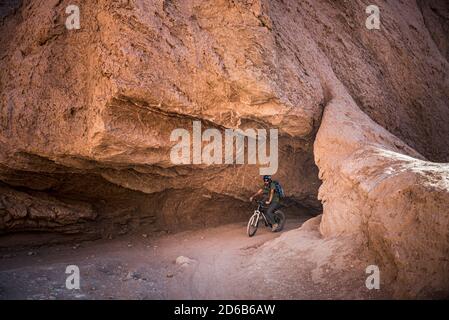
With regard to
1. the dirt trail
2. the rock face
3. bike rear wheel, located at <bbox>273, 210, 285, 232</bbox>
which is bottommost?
the dirt trail

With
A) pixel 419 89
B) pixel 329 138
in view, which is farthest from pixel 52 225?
pixel 419 89

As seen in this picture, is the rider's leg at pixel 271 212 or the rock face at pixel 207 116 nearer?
the rock face at pixel 207 116

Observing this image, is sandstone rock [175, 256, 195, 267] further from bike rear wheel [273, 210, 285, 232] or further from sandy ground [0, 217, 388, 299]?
bike rear wheel [273, 210, 285, 232]

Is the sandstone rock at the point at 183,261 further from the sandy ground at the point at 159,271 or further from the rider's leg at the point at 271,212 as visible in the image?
the rider's leg at the point at 271,212

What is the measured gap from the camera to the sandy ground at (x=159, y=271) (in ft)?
16.1

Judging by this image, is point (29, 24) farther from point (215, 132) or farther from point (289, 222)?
point (289, 222)

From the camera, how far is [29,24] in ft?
23.7

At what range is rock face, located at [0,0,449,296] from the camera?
5184 millimetres

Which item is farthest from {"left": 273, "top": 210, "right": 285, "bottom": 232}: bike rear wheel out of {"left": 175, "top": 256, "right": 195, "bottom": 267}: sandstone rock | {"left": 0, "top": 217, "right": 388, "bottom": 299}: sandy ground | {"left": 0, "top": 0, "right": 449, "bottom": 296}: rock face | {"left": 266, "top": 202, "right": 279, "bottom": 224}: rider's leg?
{"left": 175, "top": 256, "right": 195, "bottom": 267}: sandstone rock

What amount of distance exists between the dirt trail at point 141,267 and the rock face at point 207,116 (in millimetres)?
766

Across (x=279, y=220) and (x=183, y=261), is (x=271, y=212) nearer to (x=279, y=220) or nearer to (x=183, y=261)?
(x=279, y=220)

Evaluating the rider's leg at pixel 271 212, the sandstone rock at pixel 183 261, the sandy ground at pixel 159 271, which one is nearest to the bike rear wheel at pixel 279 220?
the rider's leg at pixel 271 212

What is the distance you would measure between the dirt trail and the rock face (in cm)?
77

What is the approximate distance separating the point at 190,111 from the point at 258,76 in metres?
1.38
